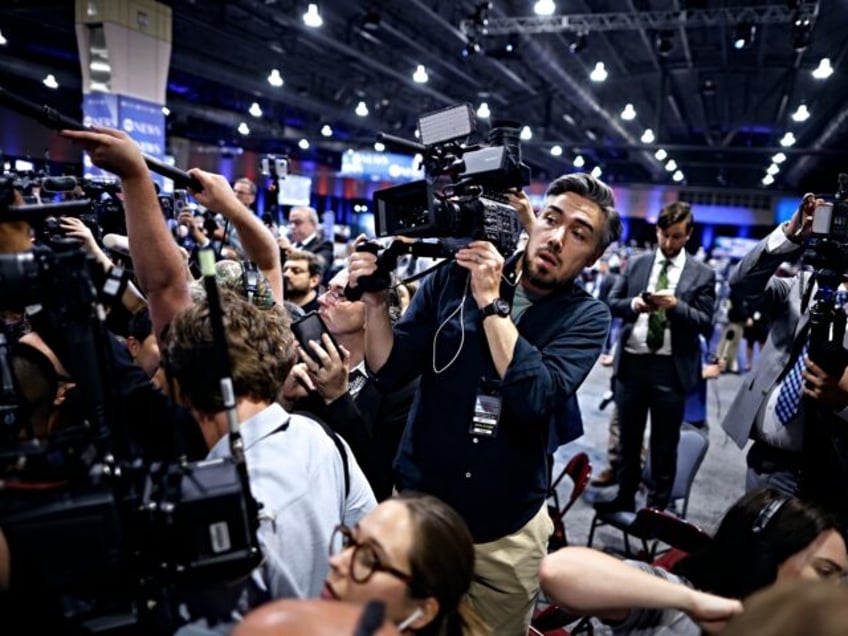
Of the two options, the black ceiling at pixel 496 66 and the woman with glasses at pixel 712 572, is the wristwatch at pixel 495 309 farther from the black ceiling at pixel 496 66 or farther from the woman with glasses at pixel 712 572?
the black ceiling at pixel 496 66

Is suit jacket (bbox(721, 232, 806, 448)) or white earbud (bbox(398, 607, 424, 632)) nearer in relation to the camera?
white earbud (bbox(398, 607, 424, 632))

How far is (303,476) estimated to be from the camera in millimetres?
1108

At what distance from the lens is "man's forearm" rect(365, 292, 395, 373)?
1646mm

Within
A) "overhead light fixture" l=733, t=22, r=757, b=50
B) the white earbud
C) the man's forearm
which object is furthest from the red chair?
"overhead light fixture" l=733, t=22, r=757, b=50

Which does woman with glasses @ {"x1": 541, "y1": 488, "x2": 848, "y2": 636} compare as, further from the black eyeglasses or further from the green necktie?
the green necktie

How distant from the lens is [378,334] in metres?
1.66

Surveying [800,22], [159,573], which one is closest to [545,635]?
[159,573]

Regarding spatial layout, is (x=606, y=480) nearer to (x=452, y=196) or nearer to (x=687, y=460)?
(x=687, y=460)

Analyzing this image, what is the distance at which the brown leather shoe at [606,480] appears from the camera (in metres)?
4.09

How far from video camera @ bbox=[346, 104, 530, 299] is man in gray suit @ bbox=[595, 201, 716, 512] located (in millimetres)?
1962

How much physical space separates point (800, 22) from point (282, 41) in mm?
7068

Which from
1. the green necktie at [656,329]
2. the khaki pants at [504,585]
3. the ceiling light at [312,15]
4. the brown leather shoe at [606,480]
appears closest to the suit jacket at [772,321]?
the green necktie at [656,329]

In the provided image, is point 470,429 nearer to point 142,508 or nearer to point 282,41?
point 142,508

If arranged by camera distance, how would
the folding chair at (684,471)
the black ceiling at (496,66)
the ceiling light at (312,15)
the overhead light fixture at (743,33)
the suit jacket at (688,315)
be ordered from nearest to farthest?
the folding chair at (684,471), the suit jacket at (688,315), the overhead light fixture at (743,33), the ceiling light at (312,15), the black ceiling at (496,66)
